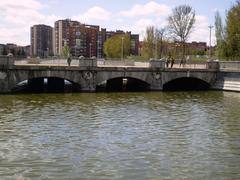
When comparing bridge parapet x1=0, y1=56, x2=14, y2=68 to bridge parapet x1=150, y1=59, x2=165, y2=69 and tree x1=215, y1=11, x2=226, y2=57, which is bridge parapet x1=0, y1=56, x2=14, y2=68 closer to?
bridge parapet x1=150, y1=59, x2=165, y2=69

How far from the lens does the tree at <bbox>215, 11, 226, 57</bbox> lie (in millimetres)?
76725

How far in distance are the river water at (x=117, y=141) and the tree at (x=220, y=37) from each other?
139 feet

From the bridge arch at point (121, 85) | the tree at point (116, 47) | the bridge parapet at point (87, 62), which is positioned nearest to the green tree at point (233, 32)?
the bridge arch at point (121, 85)

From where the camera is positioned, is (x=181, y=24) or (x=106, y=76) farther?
(x=181, y=24)

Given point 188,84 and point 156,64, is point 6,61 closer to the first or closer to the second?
point 156,64

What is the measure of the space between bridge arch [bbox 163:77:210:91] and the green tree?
18.2 metres

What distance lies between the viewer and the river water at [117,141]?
16047 mm

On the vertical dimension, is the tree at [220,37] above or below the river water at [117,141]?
above

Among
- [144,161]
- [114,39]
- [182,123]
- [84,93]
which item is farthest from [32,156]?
[114,39]

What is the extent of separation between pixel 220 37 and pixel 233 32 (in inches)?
246

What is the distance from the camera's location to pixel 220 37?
81.1m

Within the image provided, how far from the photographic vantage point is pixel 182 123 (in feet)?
88.6

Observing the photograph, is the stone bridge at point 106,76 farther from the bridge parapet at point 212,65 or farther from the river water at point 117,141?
the river water at point 117,141

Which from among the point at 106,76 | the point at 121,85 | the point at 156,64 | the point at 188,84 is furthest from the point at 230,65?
the point at 106,76
